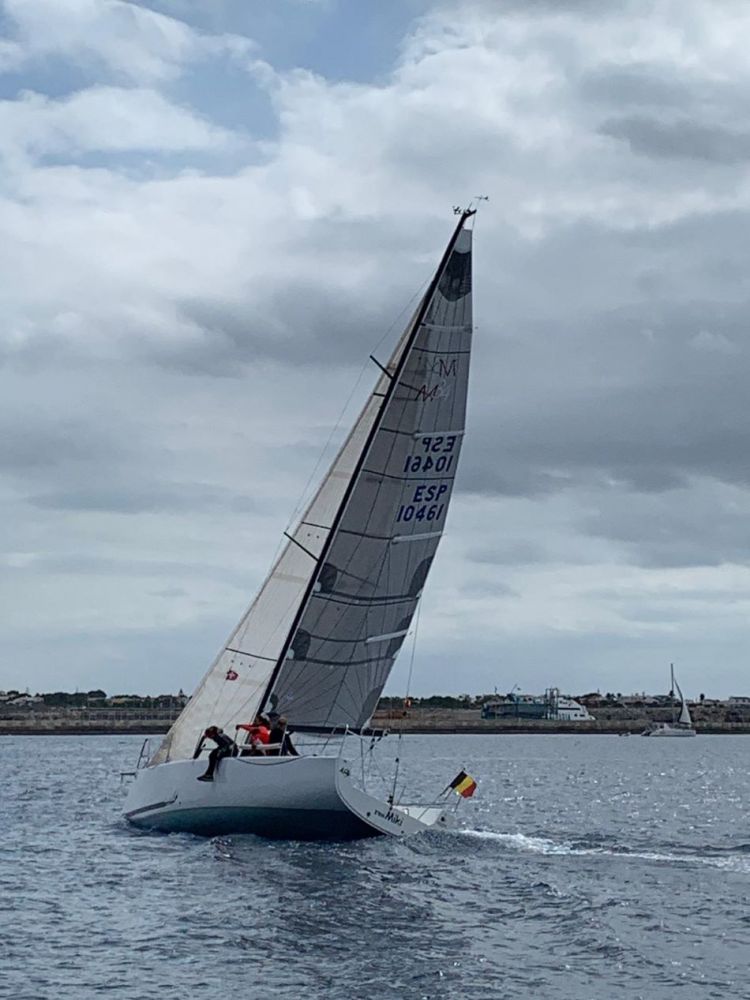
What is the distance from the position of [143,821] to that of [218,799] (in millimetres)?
4376

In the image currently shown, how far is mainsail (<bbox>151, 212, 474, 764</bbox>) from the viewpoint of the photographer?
3045 centimetres

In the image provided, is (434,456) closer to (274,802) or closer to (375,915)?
(274,802)

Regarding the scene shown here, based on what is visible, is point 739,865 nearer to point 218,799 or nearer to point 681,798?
point 218,799

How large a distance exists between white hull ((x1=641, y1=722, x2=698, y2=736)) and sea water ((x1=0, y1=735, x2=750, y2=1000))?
13403 cm

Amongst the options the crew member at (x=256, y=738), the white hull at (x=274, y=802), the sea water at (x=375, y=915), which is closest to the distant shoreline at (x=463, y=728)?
the sea water at (x=375, y=915)

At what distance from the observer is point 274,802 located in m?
27.8

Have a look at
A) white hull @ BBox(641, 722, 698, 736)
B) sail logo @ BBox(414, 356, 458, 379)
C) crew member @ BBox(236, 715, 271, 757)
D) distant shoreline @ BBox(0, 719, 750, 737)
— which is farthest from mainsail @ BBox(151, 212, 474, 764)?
white hull @ BBox(641, 722, 698, 736)

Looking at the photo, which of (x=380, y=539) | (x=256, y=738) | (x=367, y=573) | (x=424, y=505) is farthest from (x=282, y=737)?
(x=424, y=505)

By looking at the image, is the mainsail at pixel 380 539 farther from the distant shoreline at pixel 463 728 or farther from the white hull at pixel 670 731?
the white hull at pixel 670 731

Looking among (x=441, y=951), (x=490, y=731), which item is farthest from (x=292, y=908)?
(x=490, y=731)

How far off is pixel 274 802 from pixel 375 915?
5780 millimetres

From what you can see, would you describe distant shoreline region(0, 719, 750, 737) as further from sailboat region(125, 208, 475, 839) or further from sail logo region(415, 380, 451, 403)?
sail logo region(415, 380, 451, 403)

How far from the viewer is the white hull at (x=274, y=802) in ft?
89.6

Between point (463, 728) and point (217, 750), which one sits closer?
point (217, 750)
